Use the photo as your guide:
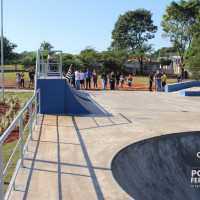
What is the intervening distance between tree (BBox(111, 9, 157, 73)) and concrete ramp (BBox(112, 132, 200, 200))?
65.3 meters

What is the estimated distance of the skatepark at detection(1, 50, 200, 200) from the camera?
4.50m

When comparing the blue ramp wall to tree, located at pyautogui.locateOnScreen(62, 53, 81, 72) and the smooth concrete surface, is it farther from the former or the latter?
tree, located at pyautogui.locateOnScreen(62, 53, 81, 72)

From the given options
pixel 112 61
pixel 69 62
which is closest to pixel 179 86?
pixel 112 61

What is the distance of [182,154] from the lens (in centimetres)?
766

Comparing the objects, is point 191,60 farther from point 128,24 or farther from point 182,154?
point 128,24

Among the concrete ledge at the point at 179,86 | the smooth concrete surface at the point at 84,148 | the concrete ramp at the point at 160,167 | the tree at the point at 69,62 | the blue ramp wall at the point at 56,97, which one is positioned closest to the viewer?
the smooth concrete surface at the point at 84,148

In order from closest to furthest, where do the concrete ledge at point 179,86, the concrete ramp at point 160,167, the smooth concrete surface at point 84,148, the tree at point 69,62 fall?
the smooth concrete surface at point 84,148 → the concrete ramp at point 160,167 → the concrete ledge at point 179,86 → the tree at point 69,62

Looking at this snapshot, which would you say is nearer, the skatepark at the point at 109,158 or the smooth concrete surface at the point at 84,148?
the smooth concrete surface at the point at 84,148

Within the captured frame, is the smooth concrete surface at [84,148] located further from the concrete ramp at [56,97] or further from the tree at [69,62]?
the tree at [69,62]

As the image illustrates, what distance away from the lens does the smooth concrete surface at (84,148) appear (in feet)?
14.3

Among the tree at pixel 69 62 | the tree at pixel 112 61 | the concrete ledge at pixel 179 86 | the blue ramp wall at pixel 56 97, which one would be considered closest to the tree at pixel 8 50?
the tree at pixel 69 62

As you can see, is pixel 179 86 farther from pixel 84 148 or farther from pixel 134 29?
pixel 134 29

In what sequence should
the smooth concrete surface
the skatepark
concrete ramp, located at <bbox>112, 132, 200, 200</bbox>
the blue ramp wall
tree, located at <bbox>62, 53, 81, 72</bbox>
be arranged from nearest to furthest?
the smooth concrete surface, the skatepark, concrete ramp, located at <bbox>112, 132, 200, 200</bbox>, the blue ramp wall, tree, located at <bbox>62, 53, 81, 72</bbox>

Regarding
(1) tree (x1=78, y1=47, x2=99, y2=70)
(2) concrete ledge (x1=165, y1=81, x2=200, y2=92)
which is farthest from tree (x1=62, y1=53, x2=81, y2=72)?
(2) concrete ledge (x1=165, y1=81, x2=200, y2=92)
